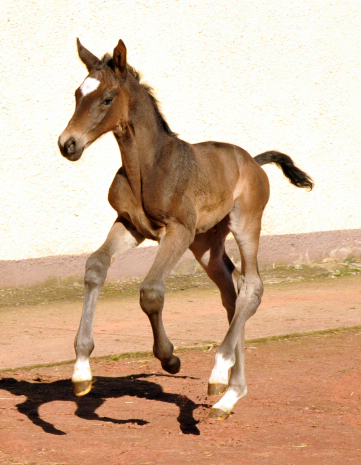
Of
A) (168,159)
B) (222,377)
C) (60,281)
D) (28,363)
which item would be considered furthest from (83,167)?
(222,377)

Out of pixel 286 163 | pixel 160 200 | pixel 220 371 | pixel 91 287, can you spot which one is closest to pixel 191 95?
pixel 286 163

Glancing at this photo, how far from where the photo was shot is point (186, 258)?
30.3 ft

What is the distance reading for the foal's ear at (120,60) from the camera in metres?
4.09

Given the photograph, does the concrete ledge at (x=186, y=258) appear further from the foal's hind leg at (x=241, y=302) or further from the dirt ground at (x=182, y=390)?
the foal's hind leg at (x=241, y=302)

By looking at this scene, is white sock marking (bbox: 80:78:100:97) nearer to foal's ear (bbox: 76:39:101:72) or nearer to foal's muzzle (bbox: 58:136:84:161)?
foal's ear (bbox: 76:39:101:72)

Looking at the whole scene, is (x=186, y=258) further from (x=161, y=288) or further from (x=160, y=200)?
(x=161, y=288)

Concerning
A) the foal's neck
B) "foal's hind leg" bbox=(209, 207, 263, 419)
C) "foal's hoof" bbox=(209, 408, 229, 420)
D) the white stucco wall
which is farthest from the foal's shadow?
the white stucco wall

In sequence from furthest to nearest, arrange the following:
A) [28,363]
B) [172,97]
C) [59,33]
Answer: [172,97], [59,33], [28,363]

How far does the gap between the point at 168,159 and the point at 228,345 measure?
116 cm

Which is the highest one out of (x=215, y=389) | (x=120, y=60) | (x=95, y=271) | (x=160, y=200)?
(x=120, y=60)

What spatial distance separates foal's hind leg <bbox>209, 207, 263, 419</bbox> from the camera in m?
4.46

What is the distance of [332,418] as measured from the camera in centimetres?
464

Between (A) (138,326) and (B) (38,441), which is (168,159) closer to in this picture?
(B) (38,441)

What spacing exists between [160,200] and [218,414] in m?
1.28
